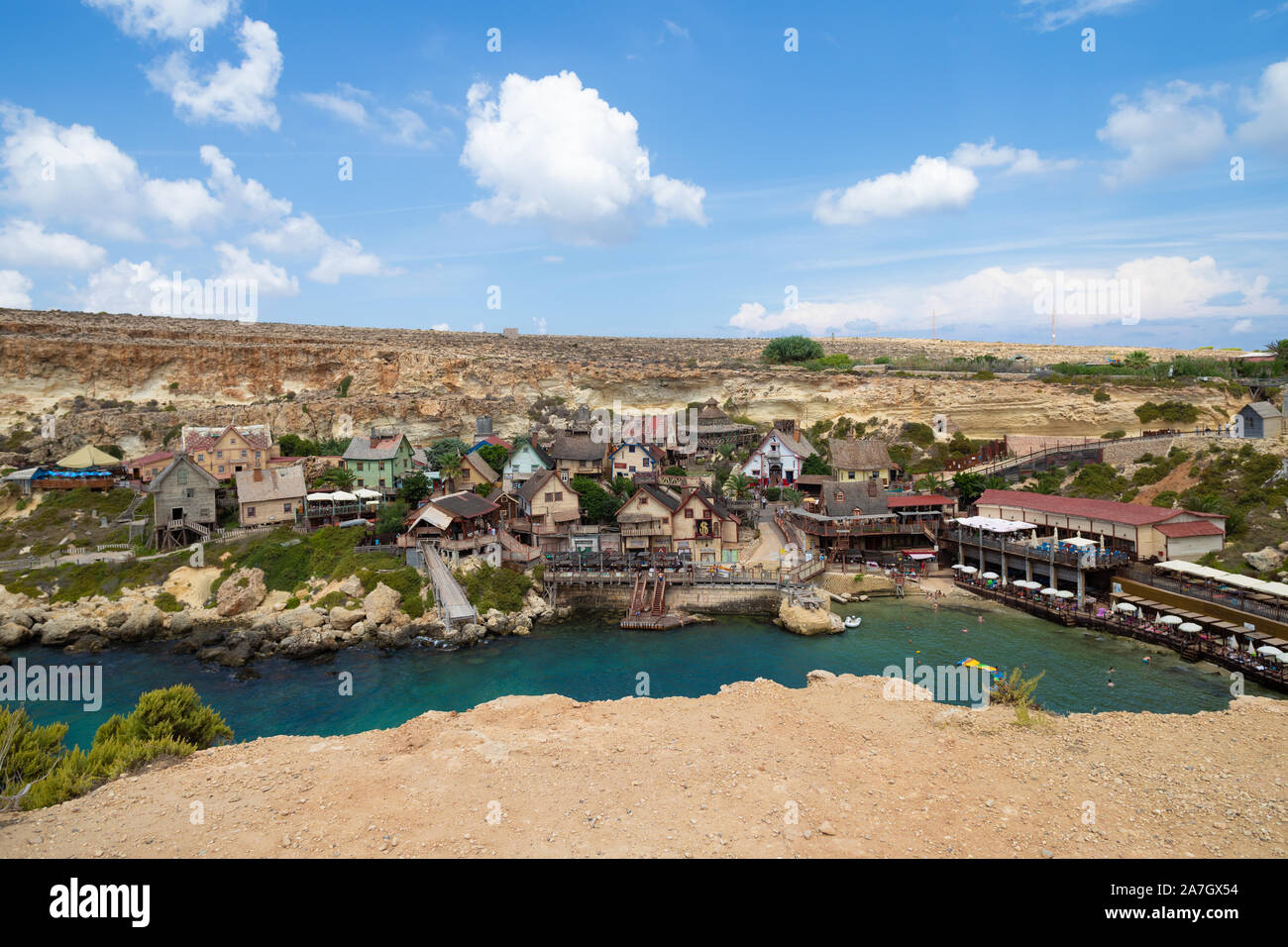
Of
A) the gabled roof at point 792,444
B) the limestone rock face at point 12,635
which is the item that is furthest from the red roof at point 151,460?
the gabled roof at point 792,444

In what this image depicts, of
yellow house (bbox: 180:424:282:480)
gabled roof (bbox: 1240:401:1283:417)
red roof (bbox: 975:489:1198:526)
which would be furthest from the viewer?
yellow house (bbox: 180:424:282:480)

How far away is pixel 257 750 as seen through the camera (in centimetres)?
1778

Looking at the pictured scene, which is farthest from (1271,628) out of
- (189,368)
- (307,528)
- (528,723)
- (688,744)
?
(189,368)

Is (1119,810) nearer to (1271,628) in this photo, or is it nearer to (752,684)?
(752,684)

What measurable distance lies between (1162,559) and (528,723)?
33.4 meters

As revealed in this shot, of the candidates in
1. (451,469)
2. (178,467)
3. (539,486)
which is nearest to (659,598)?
(539,486)

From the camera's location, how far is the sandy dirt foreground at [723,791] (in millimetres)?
12188

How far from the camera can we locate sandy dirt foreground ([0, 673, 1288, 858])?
12.2 meters

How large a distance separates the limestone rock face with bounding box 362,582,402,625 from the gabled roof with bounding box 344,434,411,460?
1719cm

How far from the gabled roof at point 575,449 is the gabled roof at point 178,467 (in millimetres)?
22986


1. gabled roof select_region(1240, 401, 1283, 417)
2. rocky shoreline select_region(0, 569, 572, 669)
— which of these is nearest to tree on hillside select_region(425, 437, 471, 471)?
rocky shoreline select_region(0, 569, 572, 669)

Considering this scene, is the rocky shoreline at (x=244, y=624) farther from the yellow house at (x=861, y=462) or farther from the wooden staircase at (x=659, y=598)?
the yellow house at (x=861, y=462)

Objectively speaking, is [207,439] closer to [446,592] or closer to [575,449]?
[446,592]

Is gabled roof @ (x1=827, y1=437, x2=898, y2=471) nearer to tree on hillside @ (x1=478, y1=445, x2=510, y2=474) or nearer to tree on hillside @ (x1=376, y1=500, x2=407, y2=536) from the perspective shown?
tree on hillside @ (x1=478, y1=445, x2=510, y2=474)
